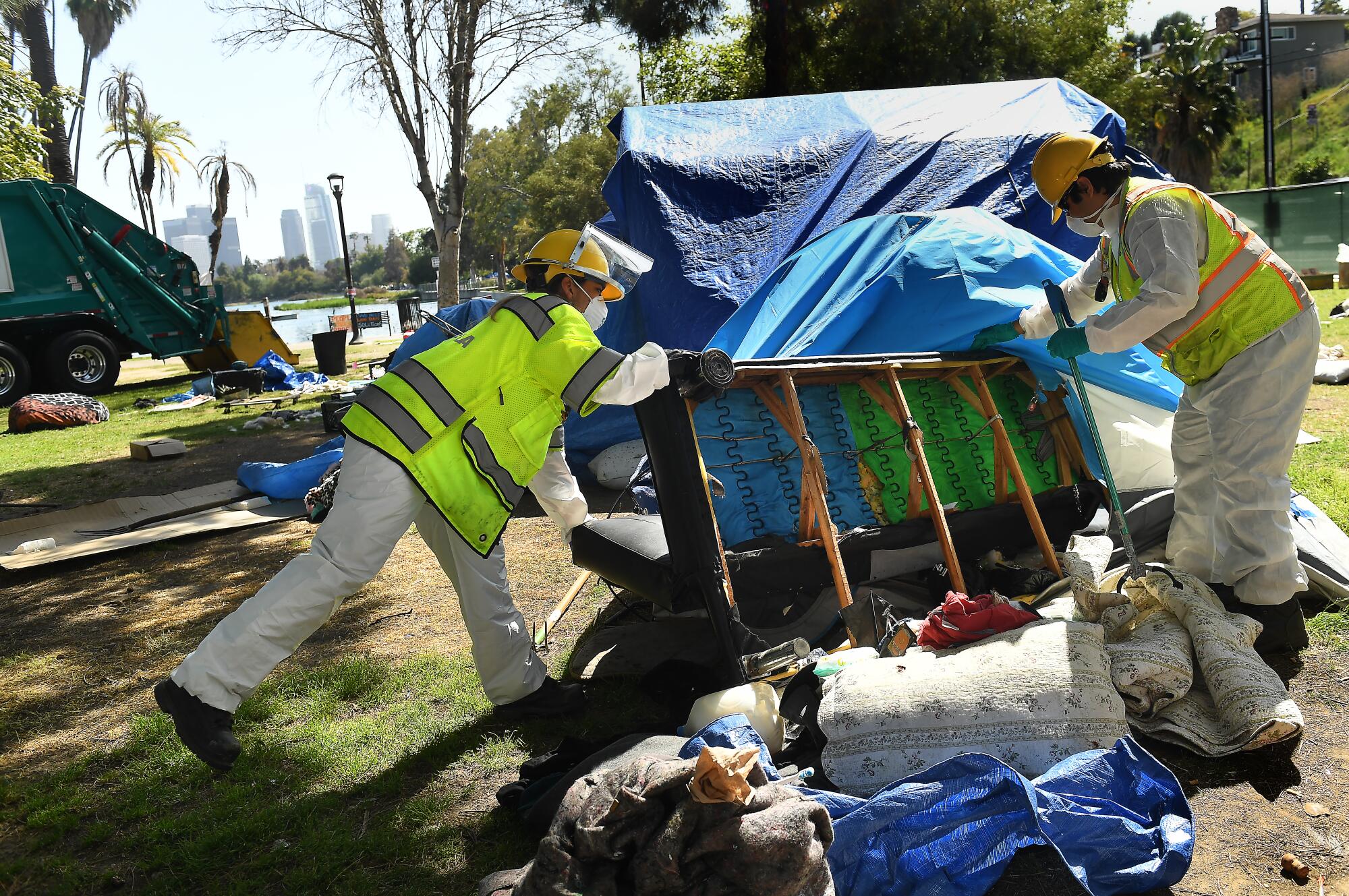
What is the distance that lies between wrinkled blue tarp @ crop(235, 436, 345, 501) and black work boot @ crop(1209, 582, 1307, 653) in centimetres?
589

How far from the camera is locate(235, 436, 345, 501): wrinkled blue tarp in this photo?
7.34 meters

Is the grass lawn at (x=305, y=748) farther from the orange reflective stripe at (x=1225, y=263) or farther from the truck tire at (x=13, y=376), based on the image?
the truck tire at (x=13, y=376)

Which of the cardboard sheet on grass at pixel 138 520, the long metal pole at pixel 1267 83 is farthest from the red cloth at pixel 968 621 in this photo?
the long metal pole at pixel 1267 83

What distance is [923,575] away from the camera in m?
4.25

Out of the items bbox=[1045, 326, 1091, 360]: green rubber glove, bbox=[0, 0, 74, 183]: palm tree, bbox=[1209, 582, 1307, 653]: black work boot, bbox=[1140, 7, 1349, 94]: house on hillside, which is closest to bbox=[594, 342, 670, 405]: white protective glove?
bbox=[1045, 326, 1091, 360]: green rubber glove

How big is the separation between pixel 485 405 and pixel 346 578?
724 millimetres

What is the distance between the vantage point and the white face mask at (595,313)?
372 centimetres

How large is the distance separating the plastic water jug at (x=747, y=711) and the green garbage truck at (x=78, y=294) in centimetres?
1396

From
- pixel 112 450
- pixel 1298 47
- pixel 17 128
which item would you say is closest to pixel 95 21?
pixel 17 128

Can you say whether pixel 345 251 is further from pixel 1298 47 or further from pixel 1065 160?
pixel 1298 47

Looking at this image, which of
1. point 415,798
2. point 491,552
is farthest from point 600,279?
point 415,798

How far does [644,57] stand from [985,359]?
19.2m

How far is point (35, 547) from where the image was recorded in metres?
6.09

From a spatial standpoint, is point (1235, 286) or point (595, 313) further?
point (595, 313)
